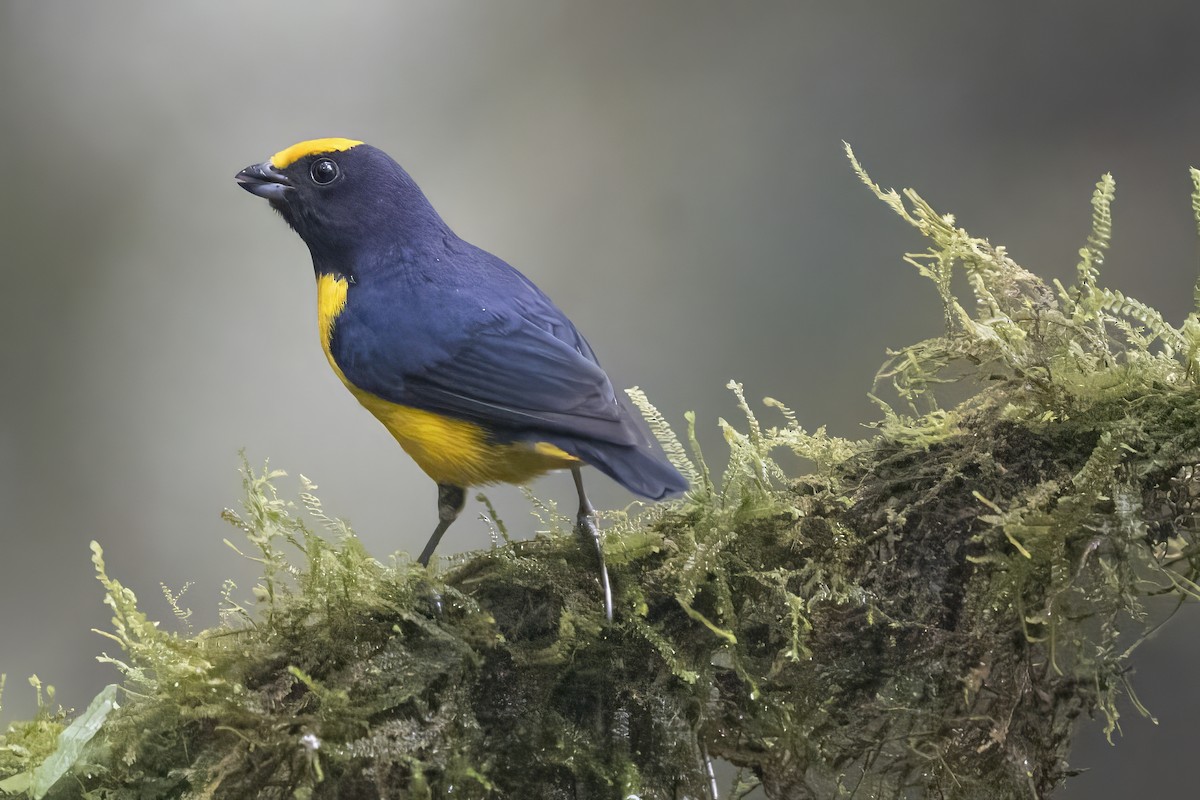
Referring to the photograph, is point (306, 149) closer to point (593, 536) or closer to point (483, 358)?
point (483, 358)

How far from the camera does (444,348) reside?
104 inches

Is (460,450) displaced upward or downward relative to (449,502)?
upward

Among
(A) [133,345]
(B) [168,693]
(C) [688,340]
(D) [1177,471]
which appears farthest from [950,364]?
(A) [133,345]

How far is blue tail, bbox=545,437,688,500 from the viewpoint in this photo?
2123mm

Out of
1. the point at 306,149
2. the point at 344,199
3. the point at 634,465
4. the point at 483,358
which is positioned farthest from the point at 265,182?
the point at 634,465

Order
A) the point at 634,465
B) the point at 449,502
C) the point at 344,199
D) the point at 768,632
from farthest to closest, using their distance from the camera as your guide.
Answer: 1. the point at 344,199
2. the point at 449,502
3. the point at 634,465
4. the point at 768,632

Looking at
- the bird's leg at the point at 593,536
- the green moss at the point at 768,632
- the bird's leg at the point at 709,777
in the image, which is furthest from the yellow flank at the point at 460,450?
the bird's leg at the point at 709,777

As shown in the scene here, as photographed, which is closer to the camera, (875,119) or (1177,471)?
(1177,471)

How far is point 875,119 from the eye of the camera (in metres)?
5.63

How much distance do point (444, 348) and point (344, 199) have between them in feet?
2.60

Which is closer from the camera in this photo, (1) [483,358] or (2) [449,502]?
(1) [483,358]

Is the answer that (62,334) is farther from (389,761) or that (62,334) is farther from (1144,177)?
(1144,177)

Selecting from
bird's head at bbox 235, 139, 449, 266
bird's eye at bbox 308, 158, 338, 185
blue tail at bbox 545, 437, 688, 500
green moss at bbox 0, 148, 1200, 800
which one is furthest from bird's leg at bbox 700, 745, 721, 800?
bird's eye at bbox 308, 158, 338, 185

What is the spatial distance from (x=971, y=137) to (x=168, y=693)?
470cm
